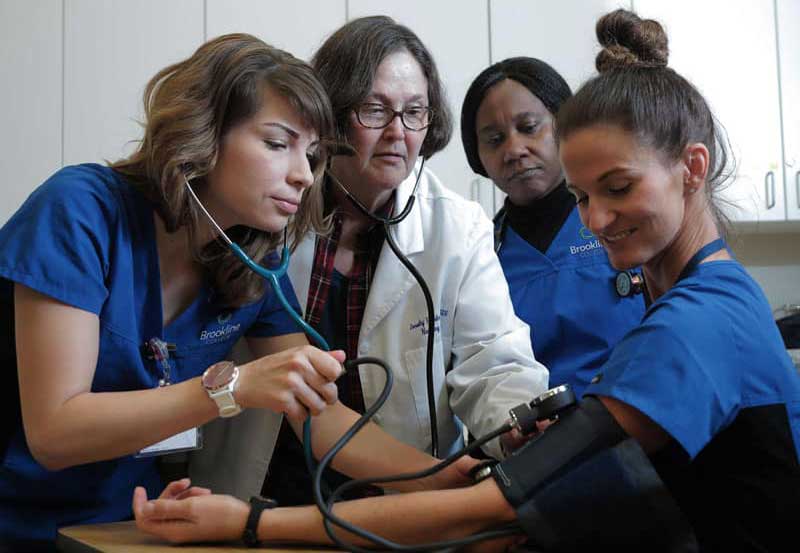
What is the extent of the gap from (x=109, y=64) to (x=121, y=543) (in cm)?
212

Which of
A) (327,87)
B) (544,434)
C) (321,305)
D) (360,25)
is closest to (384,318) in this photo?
(321,305)

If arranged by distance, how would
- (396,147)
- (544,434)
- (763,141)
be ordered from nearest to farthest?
(544,434), (396,147), (763,141)

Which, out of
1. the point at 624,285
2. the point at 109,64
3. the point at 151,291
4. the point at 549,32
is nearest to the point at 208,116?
the point at 151,291

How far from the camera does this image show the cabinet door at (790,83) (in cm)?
317

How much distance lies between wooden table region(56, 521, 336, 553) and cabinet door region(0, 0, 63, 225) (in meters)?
1.85

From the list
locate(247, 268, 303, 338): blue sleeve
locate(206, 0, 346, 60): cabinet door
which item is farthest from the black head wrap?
locate(206, 0, 346, 60): cabinet door

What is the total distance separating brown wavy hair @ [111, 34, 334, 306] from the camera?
118 centimetres

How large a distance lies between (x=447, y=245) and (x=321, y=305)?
242 mm

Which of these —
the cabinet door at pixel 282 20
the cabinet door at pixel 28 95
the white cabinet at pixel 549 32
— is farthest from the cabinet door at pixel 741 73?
the cabinet door at pixel 28 95

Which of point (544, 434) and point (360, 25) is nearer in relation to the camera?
point (544, 434)

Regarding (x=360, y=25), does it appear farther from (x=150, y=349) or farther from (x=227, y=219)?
(x=150, y=349)

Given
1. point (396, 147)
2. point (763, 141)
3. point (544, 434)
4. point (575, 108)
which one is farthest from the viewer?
point (763, 141)

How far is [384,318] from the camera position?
4.80ft

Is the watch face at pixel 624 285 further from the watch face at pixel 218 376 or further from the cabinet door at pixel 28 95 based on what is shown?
the cabinet door at pixel 28 95
